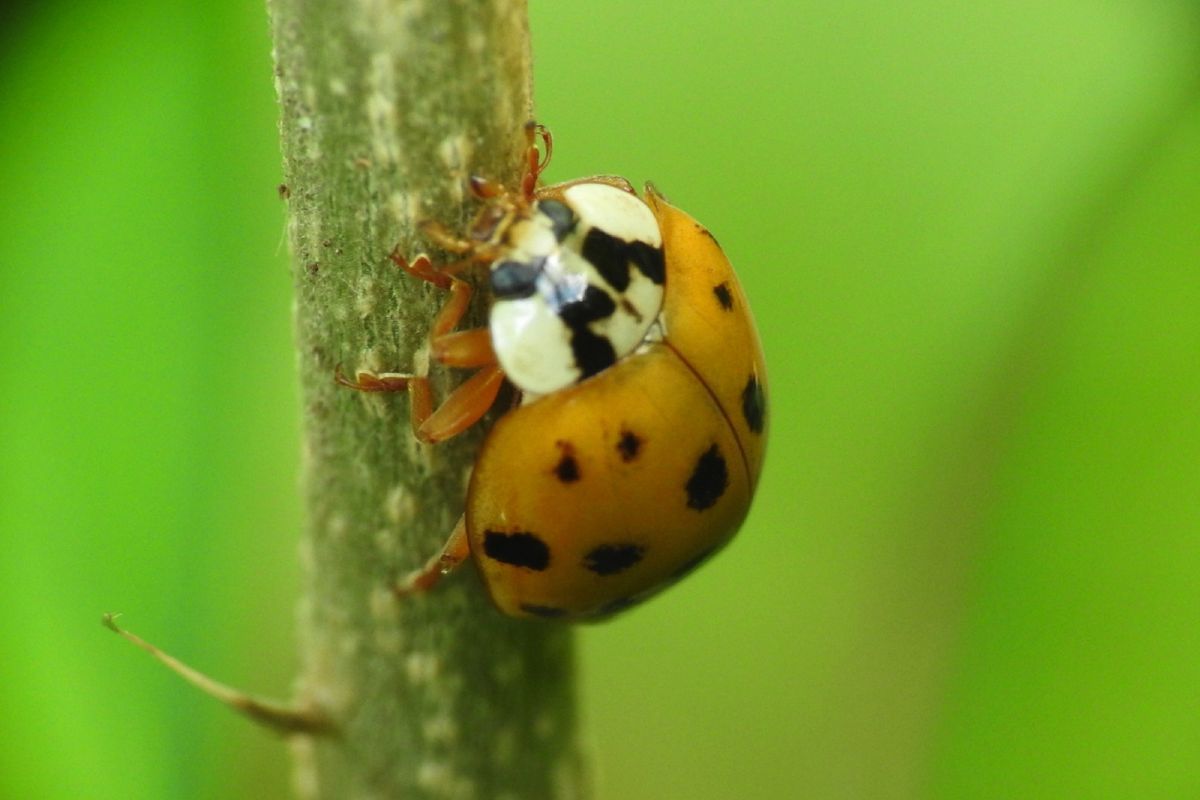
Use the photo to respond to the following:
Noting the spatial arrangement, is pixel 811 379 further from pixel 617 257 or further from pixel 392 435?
pixel 392 435

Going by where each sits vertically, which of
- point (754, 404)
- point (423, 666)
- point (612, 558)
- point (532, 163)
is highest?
point (532, 163)

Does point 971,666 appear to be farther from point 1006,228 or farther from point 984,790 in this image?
point 1006,228

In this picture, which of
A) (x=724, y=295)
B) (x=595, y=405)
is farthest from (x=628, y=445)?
(x=724, y=295)

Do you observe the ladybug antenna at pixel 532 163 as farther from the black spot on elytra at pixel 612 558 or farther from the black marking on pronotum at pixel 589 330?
the black spot on elytra at pixel 612 558

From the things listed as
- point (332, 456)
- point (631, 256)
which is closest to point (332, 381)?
point (332, 456)

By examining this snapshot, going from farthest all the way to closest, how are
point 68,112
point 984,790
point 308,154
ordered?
point 68,112 < point 984,790 < point 308,154

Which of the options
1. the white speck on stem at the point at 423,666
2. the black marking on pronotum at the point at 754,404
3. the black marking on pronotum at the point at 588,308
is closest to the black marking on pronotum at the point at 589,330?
the black marking on pronotum at the point at 588,308
